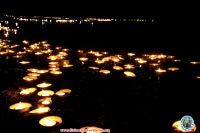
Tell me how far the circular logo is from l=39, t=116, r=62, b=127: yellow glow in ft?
4.67

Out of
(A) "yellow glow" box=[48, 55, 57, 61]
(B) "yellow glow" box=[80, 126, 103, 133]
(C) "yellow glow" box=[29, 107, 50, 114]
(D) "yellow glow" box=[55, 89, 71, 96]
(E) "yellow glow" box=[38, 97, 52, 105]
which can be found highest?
(A) "yellow glow" box=[48, 55, 57, 61]

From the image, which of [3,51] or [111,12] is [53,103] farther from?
[111,12]

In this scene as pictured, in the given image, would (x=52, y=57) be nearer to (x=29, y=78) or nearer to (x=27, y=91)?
(x=29, y=78)

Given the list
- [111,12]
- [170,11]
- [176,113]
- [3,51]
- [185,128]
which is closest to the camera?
[185,128]

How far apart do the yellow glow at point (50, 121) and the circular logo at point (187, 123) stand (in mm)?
1424

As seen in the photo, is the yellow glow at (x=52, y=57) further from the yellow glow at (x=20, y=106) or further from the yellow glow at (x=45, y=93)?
the yellow glow at (x=20, y=106)

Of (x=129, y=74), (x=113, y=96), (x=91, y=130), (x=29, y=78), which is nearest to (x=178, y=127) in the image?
(x=91, y=130)

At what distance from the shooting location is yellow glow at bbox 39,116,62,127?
2836 mm

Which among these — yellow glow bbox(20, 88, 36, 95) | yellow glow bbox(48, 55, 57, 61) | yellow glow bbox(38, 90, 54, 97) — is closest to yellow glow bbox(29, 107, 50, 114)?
yellow glow bbox(38, 90, 54, 97)

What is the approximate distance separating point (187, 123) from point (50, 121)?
1.60 m

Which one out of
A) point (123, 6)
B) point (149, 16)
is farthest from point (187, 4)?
point (123, 6)

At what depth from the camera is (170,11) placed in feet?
37.0

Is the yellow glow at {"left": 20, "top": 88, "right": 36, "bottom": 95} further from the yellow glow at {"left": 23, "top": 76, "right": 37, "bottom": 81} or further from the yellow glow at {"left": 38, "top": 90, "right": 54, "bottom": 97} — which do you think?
the yellow glow at {"left": 23, "top": 76, "right": 37, "bottom": 81}

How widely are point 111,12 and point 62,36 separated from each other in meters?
4.85
